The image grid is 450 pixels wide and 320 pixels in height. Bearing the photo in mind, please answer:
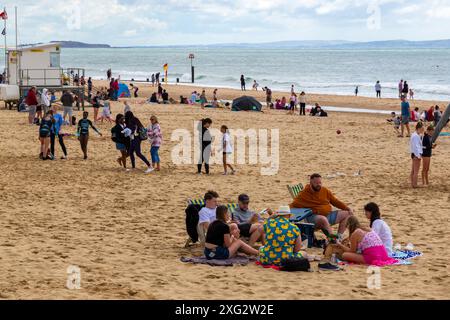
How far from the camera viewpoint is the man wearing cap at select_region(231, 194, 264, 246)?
9414mm

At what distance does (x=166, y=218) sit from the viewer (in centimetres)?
1167

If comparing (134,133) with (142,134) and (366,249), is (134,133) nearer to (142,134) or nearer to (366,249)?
(142,134)

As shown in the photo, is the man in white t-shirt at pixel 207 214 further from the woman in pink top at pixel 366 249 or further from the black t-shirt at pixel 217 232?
the woman in pink top at pixel 366 249

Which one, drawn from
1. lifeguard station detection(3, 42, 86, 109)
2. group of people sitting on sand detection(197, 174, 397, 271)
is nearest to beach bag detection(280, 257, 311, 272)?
group of people sitting on sand detection(197, 174, 397, 271)

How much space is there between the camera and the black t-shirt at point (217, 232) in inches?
351

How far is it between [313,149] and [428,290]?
500 inches

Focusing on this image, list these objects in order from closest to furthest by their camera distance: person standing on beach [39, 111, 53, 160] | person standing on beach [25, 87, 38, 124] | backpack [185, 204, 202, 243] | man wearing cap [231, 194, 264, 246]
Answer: man wearing cap [231, 194, 264, 246] < backpack [185, 204, 202, 243] < person standing on beach [39, 111, 53, 160] < person standing on beach [25, 87, 38, 124]

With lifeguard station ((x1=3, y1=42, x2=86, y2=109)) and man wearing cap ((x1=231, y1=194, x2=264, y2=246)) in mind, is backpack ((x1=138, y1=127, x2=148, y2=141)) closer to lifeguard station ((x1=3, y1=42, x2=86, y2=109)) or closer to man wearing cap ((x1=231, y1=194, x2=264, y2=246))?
man wearing cap ((x1=231, y1=194, x2=264, y2=246))

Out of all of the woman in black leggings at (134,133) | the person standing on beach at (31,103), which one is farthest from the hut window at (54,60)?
the woman in black leggings at (134,133)

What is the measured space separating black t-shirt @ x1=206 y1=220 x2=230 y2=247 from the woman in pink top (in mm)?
1466

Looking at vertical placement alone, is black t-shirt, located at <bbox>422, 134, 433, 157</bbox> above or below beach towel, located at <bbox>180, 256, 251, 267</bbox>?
above

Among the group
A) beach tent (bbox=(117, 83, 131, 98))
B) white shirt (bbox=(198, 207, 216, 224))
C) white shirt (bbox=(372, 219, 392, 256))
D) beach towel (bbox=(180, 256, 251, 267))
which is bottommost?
beach towel (bbox=(180, 256, 251, 267))
